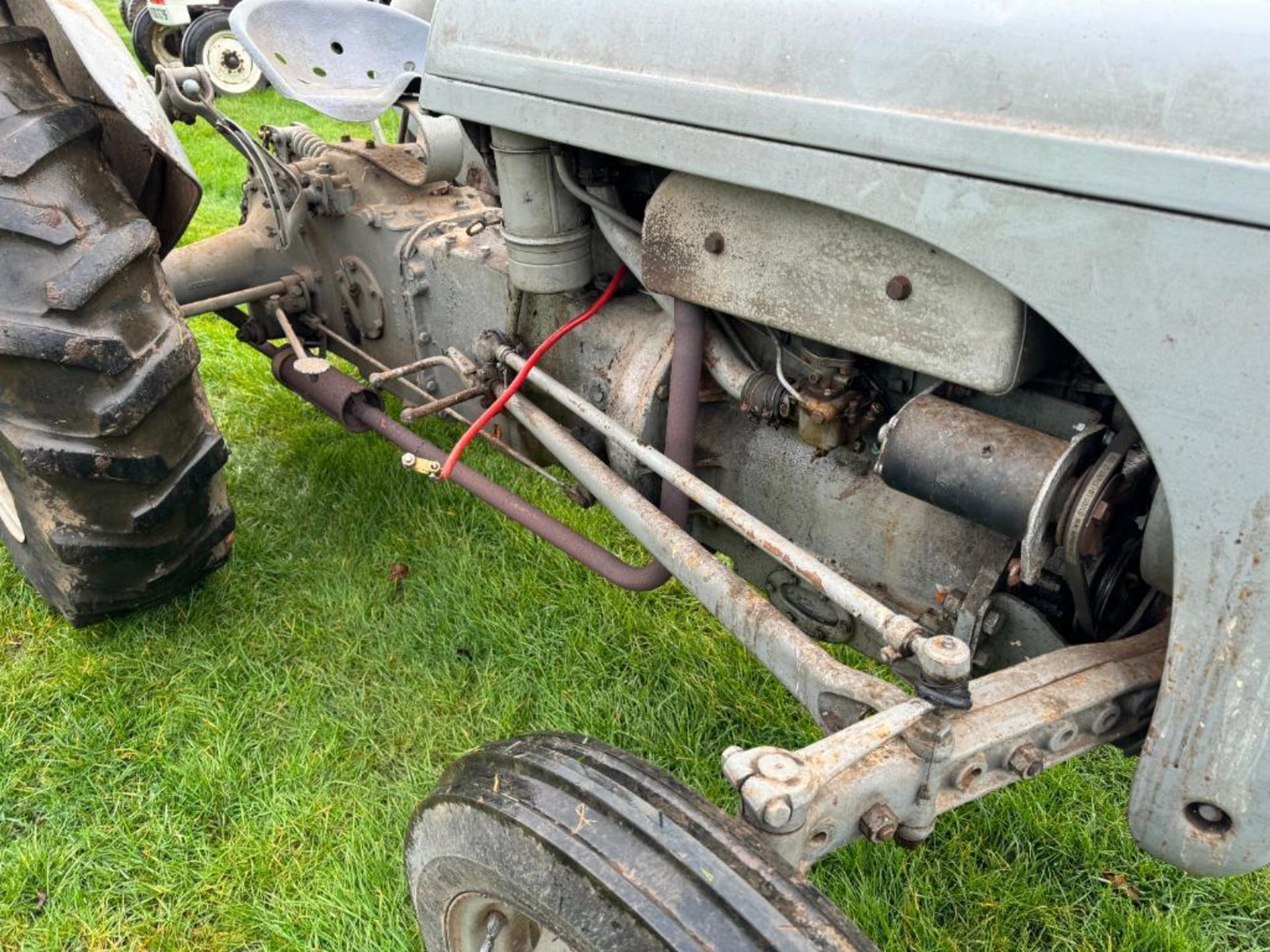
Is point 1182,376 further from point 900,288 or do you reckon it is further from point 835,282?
point 835,282

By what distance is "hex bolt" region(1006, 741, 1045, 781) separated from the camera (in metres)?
1.32

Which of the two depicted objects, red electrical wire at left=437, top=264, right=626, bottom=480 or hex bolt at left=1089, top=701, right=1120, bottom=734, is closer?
hex bolt at left=1089, top=701, right=1120, bottom=734

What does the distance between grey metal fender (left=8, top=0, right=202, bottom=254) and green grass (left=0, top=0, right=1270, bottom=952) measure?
1001 millimetres

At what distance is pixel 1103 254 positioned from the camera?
1.08m

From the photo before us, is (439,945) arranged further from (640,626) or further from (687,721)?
(640,626)

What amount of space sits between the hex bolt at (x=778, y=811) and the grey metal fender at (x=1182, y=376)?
47 cm

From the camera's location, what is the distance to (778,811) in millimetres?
1113

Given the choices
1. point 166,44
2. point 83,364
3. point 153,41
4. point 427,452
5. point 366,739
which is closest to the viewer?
point 83,364

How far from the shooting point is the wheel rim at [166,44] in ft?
28.2

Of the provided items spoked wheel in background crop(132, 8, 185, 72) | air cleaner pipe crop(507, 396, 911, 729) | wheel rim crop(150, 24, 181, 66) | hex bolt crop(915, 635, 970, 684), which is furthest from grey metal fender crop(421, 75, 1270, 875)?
wheel rim crop(150, 24, 181, 66)

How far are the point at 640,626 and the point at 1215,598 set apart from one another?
5.65ft

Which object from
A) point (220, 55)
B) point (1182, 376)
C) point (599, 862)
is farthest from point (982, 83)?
point (220, 55)

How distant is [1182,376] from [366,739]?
191cm

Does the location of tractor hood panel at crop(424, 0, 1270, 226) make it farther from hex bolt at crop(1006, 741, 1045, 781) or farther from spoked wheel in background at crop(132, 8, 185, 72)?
spoked wheel in background at crop(132, 8, 185, 72)
